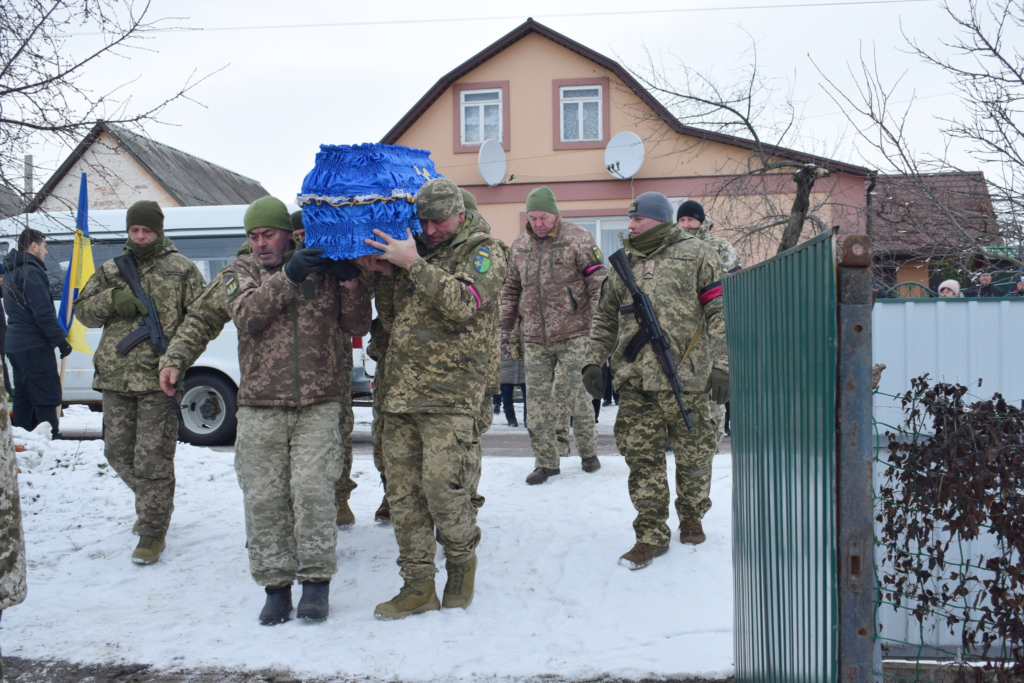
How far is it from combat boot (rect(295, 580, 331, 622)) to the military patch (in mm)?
1585

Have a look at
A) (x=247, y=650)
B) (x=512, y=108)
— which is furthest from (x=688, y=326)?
(x=512, y=108)

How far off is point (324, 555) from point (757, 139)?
11572 mm

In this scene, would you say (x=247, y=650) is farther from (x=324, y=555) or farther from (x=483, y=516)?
(x=483, y=516)

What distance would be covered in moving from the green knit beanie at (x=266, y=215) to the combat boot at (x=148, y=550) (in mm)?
1934

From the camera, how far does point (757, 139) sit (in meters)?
13.3

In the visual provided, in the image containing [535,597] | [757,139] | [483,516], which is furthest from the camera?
[757,139]

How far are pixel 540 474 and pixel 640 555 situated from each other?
1.69 meters

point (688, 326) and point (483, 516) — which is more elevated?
point (688, 326)

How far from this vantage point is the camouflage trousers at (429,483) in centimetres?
358

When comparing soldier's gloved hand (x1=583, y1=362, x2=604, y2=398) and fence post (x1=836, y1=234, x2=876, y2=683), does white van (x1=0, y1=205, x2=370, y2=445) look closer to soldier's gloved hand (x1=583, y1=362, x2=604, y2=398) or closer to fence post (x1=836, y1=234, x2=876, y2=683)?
soldier's gloved hand (x1=583, y1=362, x2=604, y2=398)

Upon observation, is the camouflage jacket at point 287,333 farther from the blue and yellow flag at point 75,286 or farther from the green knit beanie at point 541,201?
the blue and yellow flag at point 75,286

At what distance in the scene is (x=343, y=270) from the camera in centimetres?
363

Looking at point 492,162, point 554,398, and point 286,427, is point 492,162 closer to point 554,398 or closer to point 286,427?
point 554,398

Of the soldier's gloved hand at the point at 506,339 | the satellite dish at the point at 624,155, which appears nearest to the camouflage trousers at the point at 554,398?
the soldier's gloved hand at the point at 506,339
